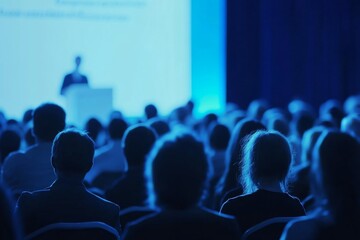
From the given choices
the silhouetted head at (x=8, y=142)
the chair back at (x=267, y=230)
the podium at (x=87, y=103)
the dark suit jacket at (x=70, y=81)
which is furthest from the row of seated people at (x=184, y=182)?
the dark suit jacket at (x=70, y=81)

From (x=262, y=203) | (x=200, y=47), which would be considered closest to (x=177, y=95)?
(x=200, y=47)

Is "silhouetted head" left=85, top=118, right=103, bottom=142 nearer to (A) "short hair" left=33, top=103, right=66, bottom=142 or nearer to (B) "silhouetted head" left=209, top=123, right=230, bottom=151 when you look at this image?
(B) "silhouetted head" left=209, top=123, right=230, bottom=151

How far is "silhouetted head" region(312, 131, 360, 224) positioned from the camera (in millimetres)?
1701

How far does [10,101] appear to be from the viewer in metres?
8.45

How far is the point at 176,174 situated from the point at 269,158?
Answer: 76 cm

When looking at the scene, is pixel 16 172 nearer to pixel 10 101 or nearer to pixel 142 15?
pixel 10 101

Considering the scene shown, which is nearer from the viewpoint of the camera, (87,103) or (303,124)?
(303,124)

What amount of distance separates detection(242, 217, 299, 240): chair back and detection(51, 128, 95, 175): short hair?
705 millimetres

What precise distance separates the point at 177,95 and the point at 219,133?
535 cm

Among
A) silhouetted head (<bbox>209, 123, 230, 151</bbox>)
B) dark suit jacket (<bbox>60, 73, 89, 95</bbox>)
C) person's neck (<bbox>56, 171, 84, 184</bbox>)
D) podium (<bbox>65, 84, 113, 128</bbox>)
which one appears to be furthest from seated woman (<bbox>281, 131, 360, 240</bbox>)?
dark suit jacket (<bbox>60, 73, 89, 95</bbox>)

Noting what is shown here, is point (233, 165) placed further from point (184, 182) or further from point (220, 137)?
point (184, 182)

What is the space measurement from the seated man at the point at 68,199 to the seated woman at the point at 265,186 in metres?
0.50

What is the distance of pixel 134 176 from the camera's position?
3191 millimetres

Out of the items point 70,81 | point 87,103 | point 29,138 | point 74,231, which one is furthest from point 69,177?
point 70,81
